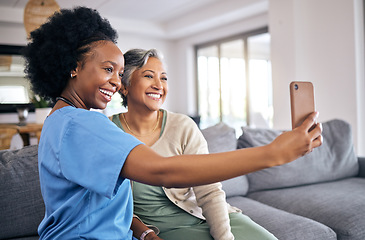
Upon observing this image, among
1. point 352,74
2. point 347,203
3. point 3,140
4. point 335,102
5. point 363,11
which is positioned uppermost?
point 363,11

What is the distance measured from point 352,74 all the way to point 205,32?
3589 millimetres

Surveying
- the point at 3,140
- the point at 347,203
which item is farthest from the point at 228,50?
the point at 347,203

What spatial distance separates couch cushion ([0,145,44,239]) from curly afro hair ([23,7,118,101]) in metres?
0.73

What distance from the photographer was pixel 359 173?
263 cm

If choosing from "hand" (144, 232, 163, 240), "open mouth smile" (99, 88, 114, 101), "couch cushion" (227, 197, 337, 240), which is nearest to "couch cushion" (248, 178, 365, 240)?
"couch cushion" (227, 197, 337, 240)

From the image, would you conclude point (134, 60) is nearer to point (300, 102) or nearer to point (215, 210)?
point (215, 210)

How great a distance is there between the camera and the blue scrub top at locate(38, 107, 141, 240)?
70 centimetres

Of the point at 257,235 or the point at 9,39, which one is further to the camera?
the point at 9,39

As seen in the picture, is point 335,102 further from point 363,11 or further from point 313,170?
point 313,170

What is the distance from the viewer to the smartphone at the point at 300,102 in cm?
76

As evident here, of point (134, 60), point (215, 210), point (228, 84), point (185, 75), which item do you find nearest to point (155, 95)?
point (134, 60)

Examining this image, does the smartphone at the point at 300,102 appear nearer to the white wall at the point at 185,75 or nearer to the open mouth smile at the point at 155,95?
the open mouth smile at the point at 155,95

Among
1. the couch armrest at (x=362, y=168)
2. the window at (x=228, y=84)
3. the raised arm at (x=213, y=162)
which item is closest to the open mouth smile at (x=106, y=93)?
the raised arm at (x=213, y=162)

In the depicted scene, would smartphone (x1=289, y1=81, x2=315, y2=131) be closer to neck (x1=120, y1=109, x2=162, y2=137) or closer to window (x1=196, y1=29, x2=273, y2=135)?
neck (x1=120, y1=109, x2=162, y2=137)
